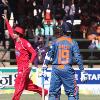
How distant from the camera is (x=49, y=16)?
61.3 feet

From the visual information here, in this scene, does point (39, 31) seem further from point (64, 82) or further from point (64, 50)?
point (64, 82)

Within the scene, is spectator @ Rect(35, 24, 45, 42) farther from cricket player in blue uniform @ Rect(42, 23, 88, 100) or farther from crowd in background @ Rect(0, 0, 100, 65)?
cricket player in blue uniform @ Rect(42, 23, 88, 100)

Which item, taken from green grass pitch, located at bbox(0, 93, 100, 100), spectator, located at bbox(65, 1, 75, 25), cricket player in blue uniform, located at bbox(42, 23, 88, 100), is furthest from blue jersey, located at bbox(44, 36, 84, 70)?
spectator, located at bbox(65, 1, 75, 25)

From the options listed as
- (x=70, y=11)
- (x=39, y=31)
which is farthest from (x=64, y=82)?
(x=70, y=11)

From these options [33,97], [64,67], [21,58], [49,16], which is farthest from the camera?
[49,16]

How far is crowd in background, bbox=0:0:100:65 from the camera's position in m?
17.4

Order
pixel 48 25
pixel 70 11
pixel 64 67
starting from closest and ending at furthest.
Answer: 1. pixel 64 67
2. pixel 48 25
3. pixel 70 11

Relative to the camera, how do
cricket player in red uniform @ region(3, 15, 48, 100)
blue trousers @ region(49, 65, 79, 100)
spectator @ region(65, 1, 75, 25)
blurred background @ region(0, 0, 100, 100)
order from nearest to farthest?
blue trousers @ region(49, 65, 79, 100) < cricket player in red uniform @ region(3, 15, 48, 100) < blurred background @ region(0, 0, 100, 100) < spectator @ region(65, 1, 75, 25)

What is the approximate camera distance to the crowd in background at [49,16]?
17438mm

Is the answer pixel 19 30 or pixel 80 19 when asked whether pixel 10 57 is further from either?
pixel 19 30

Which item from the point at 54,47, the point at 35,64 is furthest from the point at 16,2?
the point at 54,47

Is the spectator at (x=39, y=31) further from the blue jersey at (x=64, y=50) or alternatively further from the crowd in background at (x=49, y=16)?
the blue jersey at (x=64, y=50)

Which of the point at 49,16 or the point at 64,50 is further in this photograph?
the point at 49,16

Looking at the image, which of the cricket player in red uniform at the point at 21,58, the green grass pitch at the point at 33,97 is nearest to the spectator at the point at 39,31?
the green grass pitch at the point at 33,97
